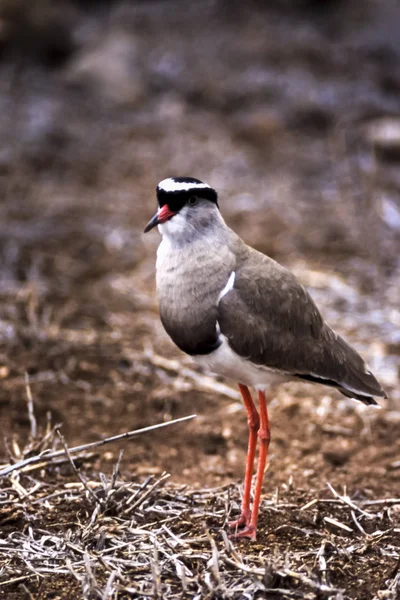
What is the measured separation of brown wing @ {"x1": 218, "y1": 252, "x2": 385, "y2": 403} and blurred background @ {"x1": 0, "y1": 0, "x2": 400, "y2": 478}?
0.96 metres

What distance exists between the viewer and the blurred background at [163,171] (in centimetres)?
533

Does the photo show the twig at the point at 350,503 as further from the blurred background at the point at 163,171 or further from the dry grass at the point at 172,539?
the blurred background at the point at 163,171

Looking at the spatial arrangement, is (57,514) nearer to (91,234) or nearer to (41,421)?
(41,421)

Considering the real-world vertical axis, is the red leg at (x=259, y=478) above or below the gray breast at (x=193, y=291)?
below

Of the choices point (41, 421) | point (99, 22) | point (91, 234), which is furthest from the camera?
point (99, 22)

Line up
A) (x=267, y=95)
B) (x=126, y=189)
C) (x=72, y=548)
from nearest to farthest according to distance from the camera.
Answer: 1. (x=72, y=548)
2. (x=126, y=189)
3. (x=267, y=95)

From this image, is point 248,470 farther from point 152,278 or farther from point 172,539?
point 152,278

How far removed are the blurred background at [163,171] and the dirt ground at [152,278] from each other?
0.03 m

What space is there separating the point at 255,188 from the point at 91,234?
2.11 metres

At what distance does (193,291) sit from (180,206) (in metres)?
0.39


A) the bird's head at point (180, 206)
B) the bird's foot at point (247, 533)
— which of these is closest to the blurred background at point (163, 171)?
the bird's foot at point (247, 533)

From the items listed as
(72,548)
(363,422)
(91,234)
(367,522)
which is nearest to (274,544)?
(367,522)

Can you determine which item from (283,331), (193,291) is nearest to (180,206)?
(193,291)

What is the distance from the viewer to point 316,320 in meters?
3.83
